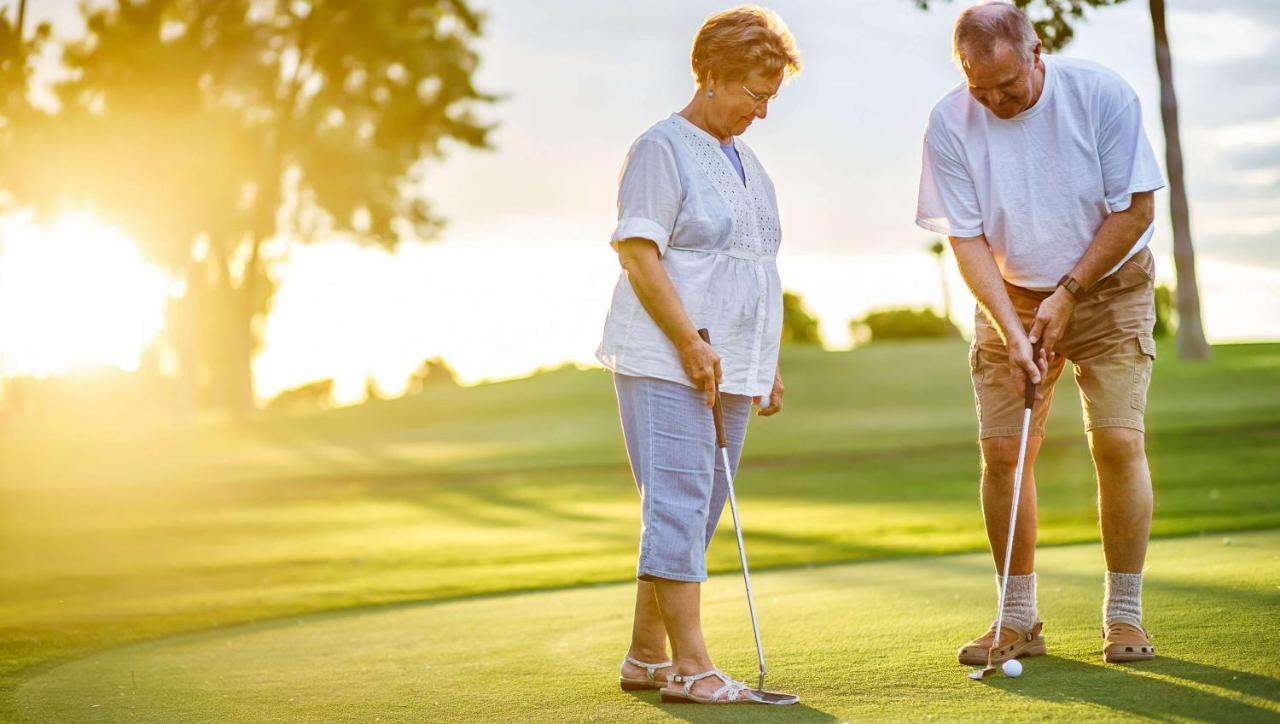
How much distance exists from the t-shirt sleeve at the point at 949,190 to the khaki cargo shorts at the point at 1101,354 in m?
0.29

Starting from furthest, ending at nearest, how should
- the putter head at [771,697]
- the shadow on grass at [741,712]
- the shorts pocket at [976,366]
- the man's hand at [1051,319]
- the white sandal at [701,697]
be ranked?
1. the shorts pocket at [976,366]
2. the man's hand at [1051,319]
3. the white sandal at [701,697]
4. the putter head at [771,697]
5. the shadow on grass at [741,712]

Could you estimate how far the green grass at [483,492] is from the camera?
30.0 feet

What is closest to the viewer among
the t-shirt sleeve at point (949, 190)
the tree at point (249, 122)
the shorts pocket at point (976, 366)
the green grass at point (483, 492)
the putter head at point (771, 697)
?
the putter head at point (771, 697)

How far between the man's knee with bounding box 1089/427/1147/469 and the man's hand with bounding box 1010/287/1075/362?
295 millimetres

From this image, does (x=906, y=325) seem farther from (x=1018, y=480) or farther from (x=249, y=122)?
(x=1018, y=480)

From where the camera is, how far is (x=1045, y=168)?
4.45m

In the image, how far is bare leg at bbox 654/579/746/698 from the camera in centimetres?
412

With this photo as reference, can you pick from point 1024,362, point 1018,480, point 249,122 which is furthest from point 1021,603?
point 249,122

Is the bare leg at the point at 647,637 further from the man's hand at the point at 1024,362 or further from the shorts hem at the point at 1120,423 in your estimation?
the shorts hem at the point at 1120,423

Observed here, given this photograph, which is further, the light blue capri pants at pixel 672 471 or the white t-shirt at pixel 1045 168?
the white t-shirt at pixel 1045 168

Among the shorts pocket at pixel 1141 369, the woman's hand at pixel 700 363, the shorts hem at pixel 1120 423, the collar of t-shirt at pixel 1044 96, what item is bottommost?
the shorts hem at pixel 1120 423

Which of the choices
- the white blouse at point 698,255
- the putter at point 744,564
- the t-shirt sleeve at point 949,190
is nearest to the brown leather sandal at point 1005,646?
the putter at point 744,564

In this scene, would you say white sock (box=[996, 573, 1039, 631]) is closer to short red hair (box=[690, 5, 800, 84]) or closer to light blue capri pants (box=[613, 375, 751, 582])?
light blue capri pants (box=[613, 375, 751, 582])

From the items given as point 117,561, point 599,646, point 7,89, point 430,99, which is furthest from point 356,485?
point 599,646
